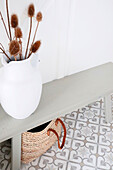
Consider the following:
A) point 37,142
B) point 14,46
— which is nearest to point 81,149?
point 37,142

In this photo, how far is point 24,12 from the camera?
110 centimetres

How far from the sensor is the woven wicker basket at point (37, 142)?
125 centimetres

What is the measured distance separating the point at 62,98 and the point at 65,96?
3 cm

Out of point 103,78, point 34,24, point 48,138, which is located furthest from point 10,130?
point 103,78

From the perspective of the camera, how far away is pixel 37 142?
1.29 m

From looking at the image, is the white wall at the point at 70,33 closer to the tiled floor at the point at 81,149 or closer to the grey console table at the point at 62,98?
the grey console table at the point at 62,98

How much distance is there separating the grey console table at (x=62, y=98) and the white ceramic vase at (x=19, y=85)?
0.24 ft

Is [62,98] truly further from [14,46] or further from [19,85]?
[14,46]

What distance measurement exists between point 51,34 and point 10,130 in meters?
0.62

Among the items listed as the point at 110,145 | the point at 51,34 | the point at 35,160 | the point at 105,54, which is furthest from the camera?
the point at 105,54

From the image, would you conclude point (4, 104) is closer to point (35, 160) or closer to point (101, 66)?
point (35, 160)

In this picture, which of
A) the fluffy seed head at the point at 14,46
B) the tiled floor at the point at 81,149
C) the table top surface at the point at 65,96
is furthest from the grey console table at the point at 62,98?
the fluffy seed head at the point at 14,46

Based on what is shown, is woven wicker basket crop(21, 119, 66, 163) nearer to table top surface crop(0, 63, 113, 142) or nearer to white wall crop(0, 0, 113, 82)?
table top surface crop(0, 63, 113, 142)

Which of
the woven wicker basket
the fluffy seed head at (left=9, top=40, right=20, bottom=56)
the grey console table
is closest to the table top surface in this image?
the grey console table
